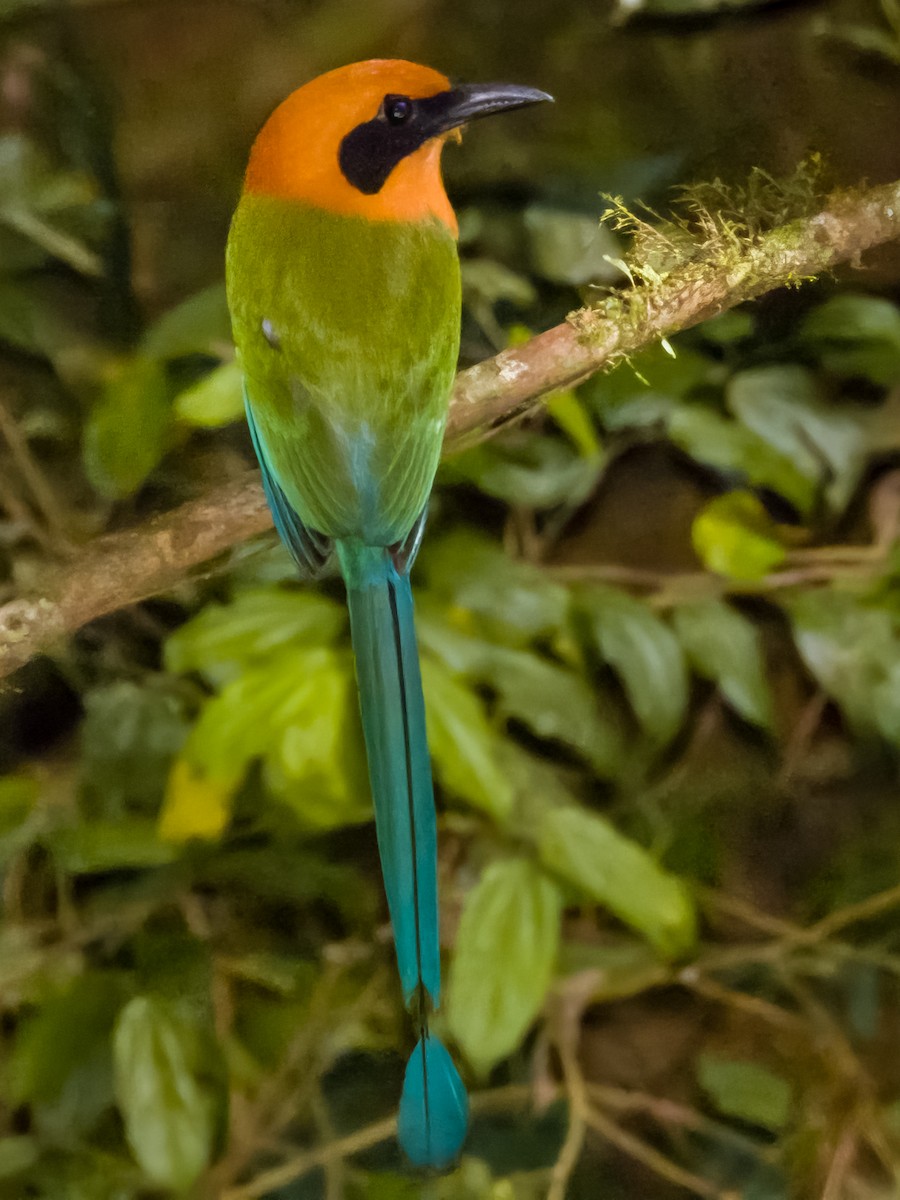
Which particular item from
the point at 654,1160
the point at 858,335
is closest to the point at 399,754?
the point at 654,1160

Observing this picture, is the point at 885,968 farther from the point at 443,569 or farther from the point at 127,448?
the point at 127,448

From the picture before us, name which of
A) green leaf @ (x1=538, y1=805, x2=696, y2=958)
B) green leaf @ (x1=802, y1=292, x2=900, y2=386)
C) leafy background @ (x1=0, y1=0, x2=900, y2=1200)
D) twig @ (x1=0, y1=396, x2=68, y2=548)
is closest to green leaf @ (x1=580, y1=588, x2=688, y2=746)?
leafy background @ (x1=0, y1=0, x2=900, y2=1200)

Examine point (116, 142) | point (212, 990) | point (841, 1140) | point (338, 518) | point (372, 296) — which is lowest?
point (841, 1140)

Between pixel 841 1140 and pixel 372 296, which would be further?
pixel 841 1140

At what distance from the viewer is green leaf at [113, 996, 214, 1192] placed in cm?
96

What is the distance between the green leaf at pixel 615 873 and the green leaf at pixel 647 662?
123mm

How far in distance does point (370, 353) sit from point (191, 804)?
495 mm

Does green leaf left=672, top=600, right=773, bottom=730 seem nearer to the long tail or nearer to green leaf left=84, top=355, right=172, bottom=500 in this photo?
the long tail

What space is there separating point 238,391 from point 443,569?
0.90ft

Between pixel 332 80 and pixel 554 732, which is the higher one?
pixel 332 80

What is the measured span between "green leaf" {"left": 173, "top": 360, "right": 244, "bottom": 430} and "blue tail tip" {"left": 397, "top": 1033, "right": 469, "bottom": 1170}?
0.65 m

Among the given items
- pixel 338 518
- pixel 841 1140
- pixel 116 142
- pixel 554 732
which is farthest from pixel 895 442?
pixel 116 142

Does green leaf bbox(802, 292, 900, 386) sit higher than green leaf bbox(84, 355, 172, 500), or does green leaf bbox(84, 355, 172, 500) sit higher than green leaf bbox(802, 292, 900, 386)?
green leaf bbox(84, 355, 172, 500)

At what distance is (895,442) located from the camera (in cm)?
104
